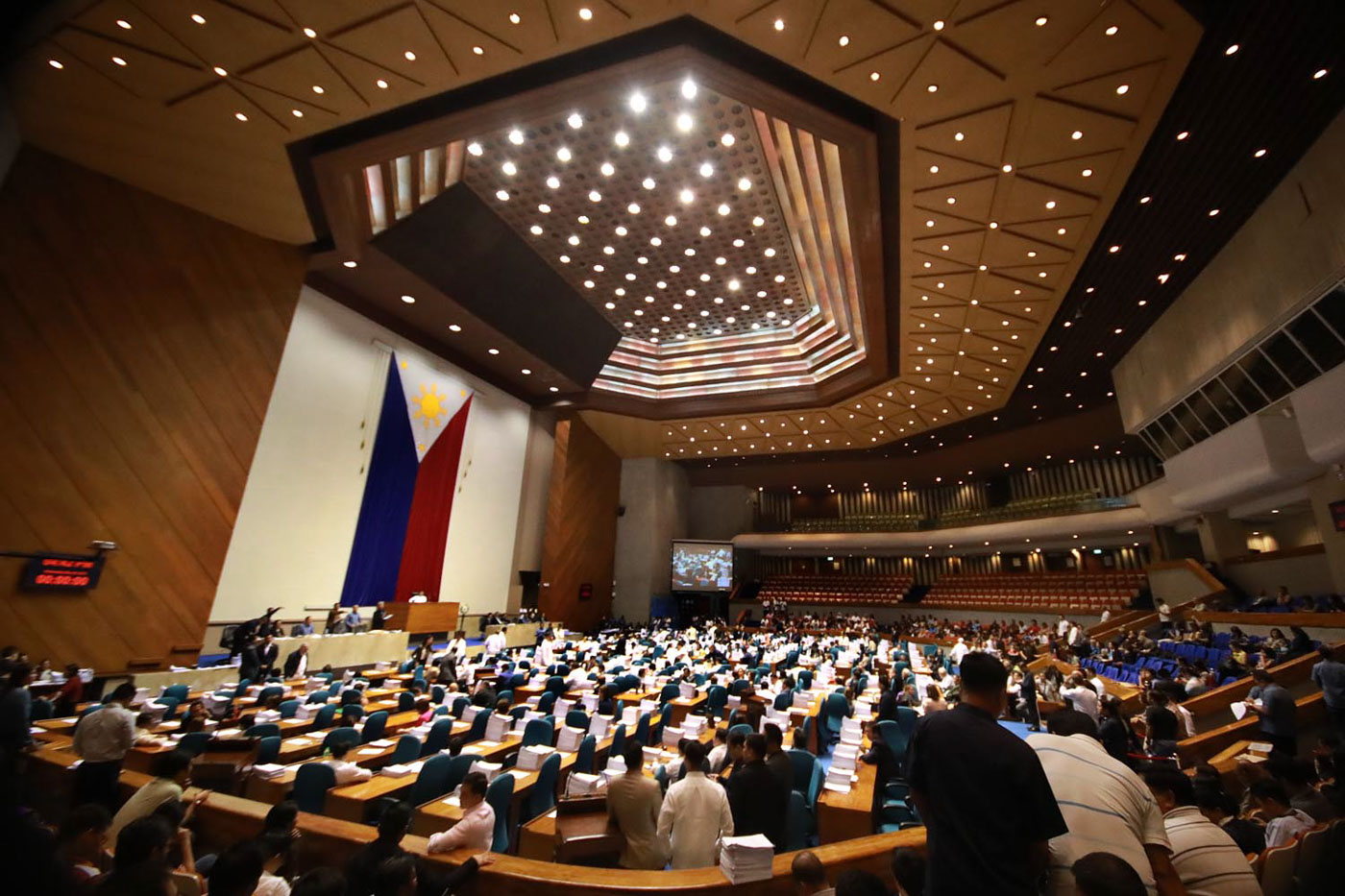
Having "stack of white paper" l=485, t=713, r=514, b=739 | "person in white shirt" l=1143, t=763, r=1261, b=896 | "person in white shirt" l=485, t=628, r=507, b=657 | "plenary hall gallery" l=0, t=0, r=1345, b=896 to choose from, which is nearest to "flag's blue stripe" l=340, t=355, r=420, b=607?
"plenary hall gallery" l=0, t=0, r=1345, b=896

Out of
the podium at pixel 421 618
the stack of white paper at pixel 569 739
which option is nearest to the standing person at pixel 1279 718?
the stack of white paper at pixel 569 739

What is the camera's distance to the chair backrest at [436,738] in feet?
21.2

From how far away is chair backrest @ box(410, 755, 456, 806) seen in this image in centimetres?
495

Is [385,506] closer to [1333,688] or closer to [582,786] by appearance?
[582,786]

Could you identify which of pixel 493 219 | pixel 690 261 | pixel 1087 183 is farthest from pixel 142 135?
pixel 1087 183

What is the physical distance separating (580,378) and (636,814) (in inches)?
723

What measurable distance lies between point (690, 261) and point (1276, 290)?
40.9ft

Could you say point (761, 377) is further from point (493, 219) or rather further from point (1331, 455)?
point (1331, 455)

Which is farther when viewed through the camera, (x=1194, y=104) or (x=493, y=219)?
(x=493, y=219)

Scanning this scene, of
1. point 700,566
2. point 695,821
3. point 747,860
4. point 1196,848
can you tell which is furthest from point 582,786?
point 700,566

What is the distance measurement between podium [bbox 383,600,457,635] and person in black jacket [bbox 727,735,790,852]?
43.1ft

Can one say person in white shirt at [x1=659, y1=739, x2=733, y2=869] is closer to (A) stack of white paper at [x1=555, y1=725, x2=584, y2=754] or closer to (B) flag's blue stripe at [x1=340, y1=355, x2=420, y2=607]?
(A) stack of white paper at [x1=555, y1=725, x2=584, y2=754]

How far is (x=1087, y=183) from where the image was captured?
9375mm

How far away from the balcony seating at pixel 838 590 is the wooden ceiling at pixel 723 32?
22.0 m
